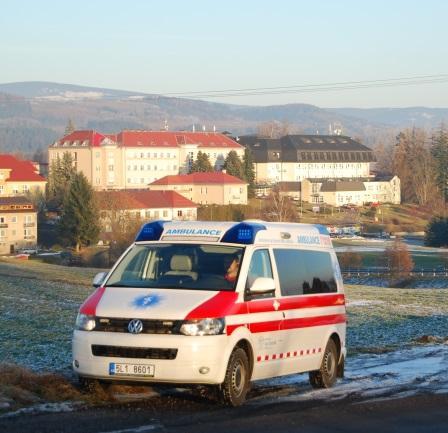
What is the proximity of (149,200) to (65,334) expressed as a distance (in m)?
104

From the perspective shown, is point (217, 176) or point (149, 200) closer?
point (149, 200)

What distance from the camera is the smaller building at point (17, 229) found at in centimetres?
10725

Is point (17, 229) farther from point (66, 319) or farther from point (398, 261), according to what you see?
point (66, 319)

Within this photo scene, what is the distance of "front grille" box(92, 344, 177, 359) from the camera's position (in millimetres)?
11562

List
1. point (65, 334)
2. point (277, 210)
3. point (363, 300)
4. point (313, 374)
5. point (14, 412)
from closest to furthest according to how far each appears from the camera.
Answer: point (14, 412)
point (313, 374)
point (65, 334)
point (363, 300)
point (277, 210)

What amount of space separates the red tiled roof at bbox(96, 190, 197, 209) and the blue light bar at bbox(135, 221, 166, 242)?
87.9m

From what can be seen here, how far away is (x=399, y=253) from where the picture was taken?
247ft

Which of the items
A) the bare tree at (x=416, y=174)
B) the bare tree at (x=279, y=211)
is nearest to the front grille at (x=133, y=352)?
the bare tree at (x=279, y=211)

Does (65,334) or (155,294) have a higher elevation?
(155,294)

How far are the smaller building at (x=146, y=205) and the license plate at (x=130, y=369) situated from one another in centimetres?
8514

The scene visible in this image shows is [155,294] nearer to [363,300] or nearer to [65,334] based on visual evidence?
[65,334]

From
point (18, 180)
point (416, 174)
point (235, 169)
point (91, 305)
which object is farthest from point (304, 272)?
point (416, 174)

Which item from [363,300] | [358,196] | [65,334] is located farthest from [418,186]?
[65,334]

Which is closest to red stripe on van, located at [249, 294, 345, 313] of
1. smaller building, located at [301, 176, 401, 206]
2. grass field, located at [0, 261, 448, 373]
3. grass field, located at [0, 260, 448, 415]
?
grass field, located at [0, 260, 448, 415]
